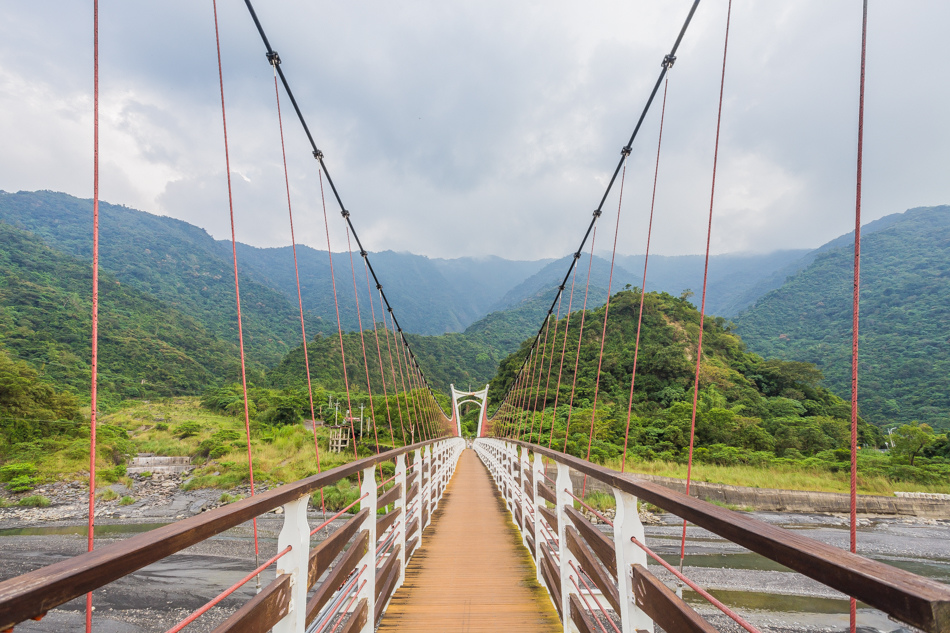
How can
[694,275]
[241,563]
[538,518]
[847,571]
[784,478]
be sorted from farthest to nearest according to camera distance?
[694,275] → [784,478] → [241,563] → [538,518] → [847,571]

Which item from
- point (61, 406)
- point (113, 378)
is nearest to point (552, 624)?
point (61, 406)

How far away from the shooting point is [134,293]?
55250 mm

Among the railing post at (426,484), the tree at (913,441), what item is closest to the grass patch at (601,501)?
the railing post at (426,484)

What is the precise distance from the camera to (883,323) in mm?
37406

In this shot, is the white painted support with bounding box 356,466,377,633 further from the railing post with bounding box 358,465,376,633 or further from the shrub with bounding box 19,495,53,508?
the shrub with bounding box 19,495,53,508

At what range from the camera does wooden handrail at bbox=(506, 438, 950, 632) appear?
45 centimetres

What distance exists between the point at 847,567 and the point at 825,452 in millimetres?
22547

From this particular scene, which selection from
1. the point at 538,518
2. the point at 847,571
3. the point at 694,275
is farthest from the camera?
the point at 694,275

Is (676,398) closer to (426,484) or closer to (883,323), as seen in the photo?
(426,484)

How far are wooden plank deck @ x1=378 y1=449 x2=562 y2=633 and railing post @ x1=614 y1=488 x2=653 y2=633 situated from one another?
1.17m

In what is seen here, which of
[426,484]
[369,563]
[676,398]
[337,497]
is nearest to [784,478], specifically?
[676,398]

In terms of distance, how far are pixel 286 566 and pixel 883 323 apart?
51721 millimetres

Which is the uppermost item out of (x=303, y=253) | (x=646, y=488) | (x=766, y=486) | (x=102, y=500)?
(x=303, y=253)

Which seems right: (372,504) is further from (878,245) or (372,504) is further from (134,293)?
(878,245)
